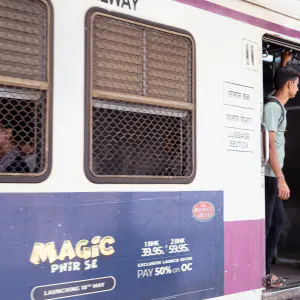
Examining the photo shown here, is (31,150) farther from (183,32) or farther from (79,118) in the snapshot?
(183,32)

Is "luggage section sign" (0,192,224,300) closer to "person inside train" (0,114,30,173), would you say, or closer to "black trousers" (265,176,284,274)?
"person inside train" (0,114,30,173)

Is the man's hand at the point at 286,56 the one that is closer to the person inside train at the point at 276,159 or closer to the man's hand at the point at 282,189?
the person inside train at the point at 276,159

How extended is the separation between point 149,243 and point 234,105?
119 cm

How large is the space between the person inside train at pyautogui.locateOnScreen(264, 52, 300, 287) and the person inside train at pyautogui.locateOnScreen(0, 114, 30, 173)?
2153 millimetres

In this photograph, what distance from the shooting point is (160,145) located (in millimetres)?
3074

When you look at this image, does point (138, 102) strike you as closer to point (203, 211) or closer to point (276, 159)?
point (203, 211)

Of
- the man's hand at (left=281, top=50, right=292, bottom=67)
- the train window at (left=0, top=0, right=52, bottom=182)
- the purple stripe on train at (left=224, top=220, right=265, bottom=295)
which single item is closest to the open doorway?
the man's hand at (left=281, top=50, right=292, bottom=67)

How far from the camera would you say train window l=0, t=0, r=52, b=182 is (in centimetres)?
244

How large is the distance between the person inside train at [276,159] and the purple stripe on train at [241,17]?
15.6 inches

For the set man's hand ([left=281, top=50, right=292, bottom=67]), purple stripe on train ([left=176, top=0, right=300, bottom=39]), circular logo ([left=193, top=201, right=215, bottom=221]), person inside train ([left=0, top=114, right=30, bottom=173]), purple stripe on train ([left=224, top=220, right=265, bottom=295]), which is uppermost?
purple stripe on train ([left=176, top=0, right=300, bottom=39])

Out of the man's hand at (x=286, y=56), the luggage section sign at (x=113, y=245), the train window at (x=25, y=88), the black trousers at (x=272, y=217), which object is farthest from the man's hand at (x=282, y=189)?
the train window at (x=25, y=88)

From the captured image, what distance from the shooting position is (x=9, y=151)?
247 centimetres

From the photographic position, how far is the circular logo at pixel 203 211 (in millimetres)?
3175

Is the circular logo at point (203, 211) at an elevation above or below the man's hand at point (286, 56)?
below
